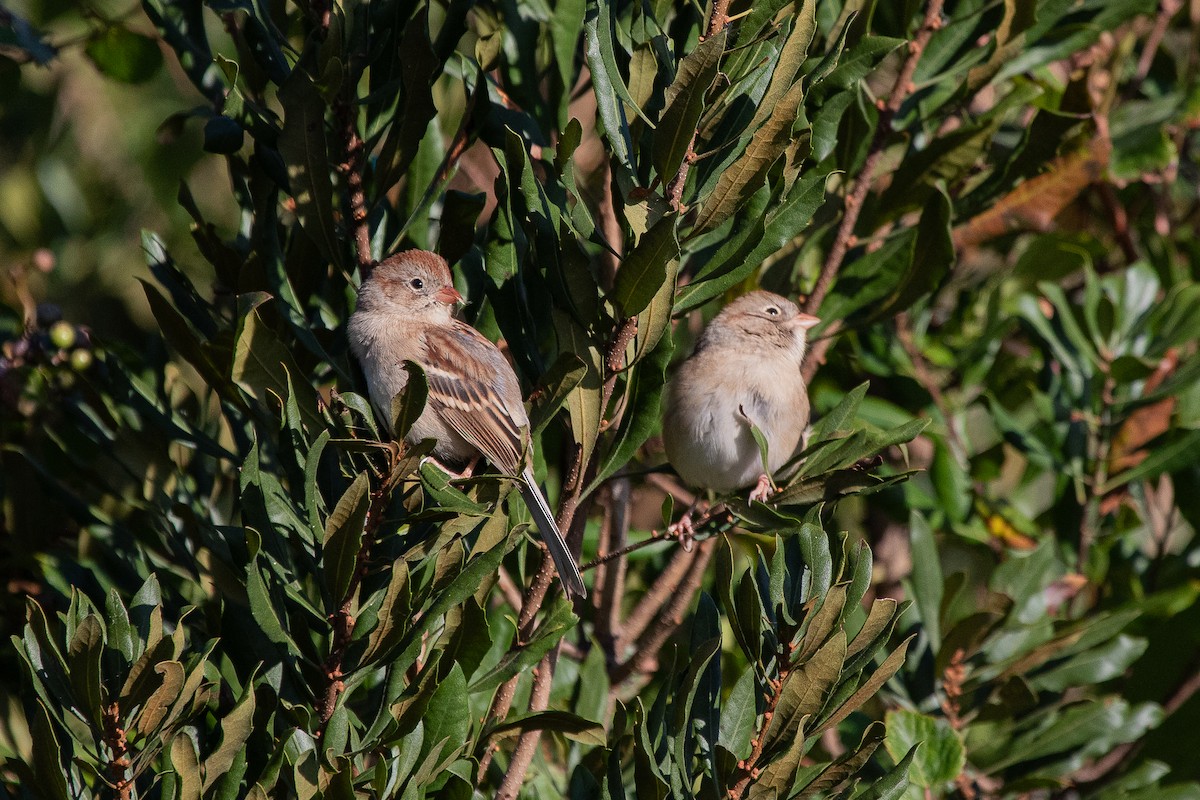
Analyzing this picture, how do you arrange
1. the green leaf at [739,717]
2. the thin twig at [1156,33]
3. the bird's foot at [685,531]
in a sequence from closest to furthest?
the green leaf at [739,717] → the bird's foot at [685,531] → the thin twig at [1156,33]

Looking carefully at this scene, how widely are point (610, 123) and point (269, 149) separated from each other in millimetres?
650

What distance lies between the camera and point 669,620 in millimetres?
2855

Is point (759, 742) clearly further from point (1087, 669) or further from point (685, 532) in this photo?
point (1087, 669)

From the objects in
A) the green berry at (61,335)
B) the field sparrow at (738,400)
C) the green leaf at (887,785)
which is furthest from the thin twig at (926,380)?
the green berry at (61,335)

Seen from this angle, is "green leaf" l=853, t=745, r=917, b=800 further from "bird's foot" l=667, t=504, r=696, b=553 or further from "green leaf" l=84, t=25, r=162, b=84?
"green leaf" l=84, t=25, r=162, b=84

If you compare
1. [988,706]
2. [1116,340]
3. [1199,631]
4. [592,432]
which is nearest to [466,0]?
[592,432]

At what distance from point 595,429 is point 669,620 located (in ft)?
2.90

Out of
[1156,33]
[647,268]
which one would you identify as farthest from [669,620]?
[1156,33]

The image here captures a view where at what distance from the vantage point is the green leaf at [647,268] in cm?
179

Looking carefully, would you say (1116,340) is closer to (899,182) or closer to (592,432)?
(899,182)

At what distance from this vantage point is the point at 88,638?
167cm

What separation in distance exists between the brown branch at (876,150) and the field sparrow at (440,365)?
762 millimetres

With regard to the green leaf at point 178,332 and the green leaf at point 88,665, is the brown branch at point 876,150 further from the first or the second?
the green leaf at point 88,665

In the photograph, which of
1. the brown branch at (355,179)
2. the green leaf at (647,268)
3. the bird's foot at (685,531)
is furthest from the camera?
the bird's foot at (685,531)
